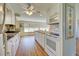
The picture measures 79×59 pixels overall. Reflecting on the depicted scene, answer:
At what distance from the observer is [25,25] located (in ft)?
6.52

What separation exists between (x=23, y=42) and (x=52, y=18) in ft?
2.07

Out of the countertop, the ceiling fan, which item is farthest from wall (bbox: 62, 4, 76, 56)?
the countertop

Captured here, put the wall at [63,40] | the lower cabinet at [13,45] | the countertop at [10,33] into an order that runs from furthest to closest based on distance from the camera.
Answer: the countertop at [10,33] < the lower cabinet at [13,45] < the wall at [63,40]

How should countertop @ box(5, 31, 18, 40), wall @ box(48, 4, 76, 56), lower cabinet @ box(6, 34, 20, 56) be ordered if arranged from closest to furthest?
1. wall @ box(48, 4, 76, 56)
2. lower cabinet @ box(6, 34, 20, 56)
3. countertop @ box(5, 31, 18, 40)

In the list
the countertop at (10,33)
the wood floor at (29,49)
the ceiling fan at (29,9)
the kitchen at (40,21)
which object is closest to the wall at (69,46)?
the kitchen at (40,21)

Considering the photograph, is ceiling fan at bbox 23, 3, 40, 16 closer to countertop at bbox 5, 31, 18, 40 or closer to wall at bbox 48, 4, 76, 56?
wall at bbox 48, 4, 76, 56

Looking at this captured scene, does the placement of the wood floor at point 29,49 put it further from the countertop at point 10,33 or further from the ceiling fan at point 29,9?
the ceiling fan at point 29,9

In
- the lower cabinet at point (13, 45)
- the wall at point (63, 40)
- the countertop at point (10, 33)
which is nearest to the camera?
the wall at point (63, 40)

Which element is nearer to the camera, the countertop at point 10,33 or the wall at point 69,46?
the wall at point 69,46

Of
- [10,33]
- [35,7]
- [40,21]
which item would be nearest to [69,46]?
[40,21]

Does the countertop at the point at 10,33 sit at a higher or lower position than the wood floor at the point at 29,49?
higher

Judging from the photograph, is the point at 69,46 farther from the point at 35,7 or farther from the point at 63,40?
the point at 35,7

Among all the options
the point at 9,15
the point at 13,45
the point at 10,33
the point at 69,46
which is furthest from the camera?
the point at 13,45

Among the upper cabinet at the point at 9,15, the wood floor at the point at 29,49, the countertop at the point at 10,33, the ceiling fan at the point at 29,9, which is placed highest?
the ceiling fan at the point at 29,9
